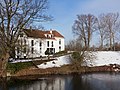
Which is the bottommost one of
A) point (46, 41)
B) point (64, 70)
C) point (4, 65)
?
point (64, 70)

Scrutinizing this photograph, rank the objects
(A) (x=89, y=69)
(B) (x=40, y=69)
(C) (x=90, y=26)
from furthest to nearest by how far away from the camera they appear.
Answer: (C) (x=90, y=26)
(A) (x=89, y=69)
(B) (x=40, y=69)

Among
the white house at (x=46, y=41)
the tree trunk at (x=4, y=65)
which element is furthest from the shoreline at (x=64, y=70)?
the white house at (x=46, y=41)

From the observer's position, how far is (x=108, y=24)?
54094 millimetres

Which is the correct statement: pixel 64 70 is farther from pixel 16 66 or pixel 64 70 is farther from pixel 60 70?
pixel 16 66

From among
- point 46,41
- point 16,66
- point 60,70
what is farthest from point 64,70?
point 46,41

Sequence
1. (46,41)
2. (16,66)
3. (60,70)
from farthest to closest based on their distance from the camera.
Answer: (46,41) → (60,70) → (16,66)

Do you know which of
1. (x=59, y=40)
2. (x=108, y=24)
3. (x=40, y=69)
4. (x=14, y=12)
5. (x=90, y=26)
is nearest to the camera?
(x=14, y=12)

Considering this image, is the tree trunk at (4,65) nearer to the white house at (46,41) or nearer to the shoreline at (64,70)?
the shoreline at (64,70)

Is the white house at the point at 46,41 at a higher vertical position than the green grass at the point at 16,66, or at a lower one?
higher

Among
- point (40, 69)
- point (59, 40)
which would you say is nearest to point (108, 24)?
point (59, 40)

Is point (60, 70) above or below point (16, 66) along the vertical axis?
below

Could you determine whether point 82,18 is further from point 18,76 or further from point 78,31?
point 18,76

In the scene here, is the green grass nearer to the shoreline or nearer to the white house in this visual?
the shoreline

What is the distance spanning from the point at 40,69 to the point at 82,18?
29540 mm
